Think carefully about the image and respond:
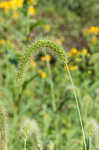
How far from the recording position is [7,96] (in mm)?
2514

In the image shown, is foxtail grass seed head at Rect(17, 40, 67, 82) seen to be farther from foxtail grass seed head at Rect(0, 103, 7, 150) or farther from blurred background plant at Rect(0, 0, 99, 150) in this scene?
blurred background plant at Rect(0, 0, 99, 150)

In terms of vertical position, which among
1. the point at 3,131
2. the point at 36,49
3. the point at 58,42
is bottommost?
the point at 3,131

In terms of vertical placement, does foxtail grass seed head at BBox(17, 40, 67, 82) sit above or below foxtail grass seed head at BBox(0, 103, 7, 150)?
above

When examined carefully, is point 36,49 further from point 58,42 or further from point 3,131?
point 58,42

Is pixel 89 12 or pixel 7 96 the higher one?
pixel 89 12

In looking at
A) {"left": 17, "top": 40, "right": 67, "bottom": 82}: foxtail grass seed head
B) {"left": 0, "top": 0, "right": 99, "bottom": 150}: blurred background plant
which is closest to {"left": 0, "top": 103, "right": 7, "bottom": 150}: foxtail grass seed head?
{"left": 17, "top": 40, "right": 67, "bottom": 82}: foxtail grass seed head

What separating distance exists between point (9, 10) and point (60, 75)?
9.27 feet

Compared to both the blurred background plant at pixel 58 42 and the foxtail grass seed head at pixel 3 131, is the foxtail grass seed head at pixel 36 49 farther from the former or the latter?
the blurred background plant at pixel 58 42

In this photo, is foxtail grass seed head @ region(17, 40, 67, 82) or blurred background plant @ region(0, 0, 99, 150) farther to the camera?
blurred background plant @ region(0, 0, 99, 150)

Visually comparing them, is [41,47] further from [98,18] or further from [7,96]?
[98,18]

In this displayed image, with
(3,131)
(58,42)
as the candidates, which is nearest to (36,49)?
(3,131)

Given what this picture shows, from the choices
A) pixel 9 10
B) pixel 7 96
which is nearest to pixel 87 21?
pixel 9 10

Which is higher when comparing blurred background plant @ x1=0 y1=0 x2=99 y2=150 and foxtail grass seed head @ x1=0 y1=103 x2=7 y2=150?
blurred background plant @ x1=0 y1=0 x2=99 y2=150

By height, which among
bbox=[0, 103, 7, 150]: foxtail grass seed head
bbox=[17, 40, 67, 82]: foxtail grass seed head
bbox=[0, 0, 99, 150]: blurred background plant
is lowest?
bbox=[0, 103, 7, 150]: foxtail grass seed head
